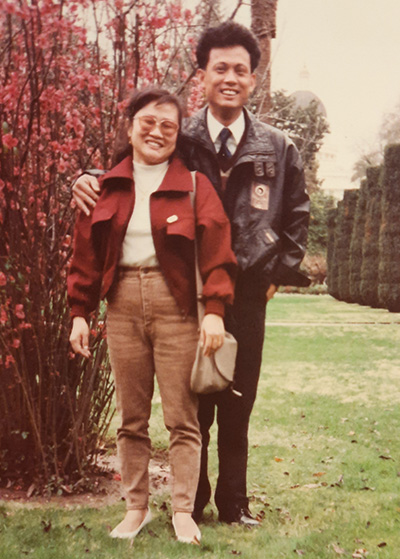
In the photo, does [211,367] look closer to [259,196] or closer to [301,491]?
[259,196]

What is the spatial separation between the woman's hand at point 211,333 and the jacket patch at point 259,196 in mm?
573

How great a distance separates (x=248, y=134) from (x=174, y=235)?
63 centimetres

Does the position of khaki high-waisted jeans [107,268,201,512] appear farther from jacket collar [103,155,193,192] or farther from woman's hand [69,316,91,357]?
jacket collar [103,155,193,192]

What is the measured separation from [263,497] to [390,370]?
5100mm

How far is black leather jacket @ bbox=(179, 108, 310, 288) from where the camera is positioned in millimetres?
3322

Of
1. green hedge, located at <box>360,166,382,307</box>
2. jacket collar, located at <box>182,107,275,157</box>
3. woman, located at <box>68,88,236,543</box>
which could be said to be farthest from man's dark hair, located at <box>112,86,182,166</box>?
green hedge, located at <box>360,166,382,307</box>

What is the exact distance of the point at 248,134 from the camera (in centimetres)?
339

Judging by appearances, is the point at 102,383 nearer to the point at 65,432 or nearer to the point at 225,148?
the point at 65,432

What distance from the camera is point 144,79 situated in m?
4.15

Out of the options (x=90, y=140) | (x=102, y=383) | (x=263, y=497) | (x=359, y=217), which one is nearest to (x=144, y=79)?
(x=90, y=140)

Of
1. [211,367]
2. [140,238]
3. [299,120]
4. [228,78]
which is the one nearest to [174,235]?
[140,238]

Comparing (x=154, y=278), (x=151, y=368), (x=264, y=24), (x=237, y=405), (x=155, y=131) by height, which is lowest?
(x=237, y=405)

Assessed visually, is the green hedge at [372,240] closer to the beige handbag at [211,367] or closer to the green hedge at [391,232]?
the green hedge at [391,232]

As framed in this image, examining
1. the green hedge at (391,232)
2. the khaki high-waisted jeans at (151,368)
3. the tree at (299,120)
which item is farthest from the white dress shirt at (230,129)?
the tree at (299,120)
